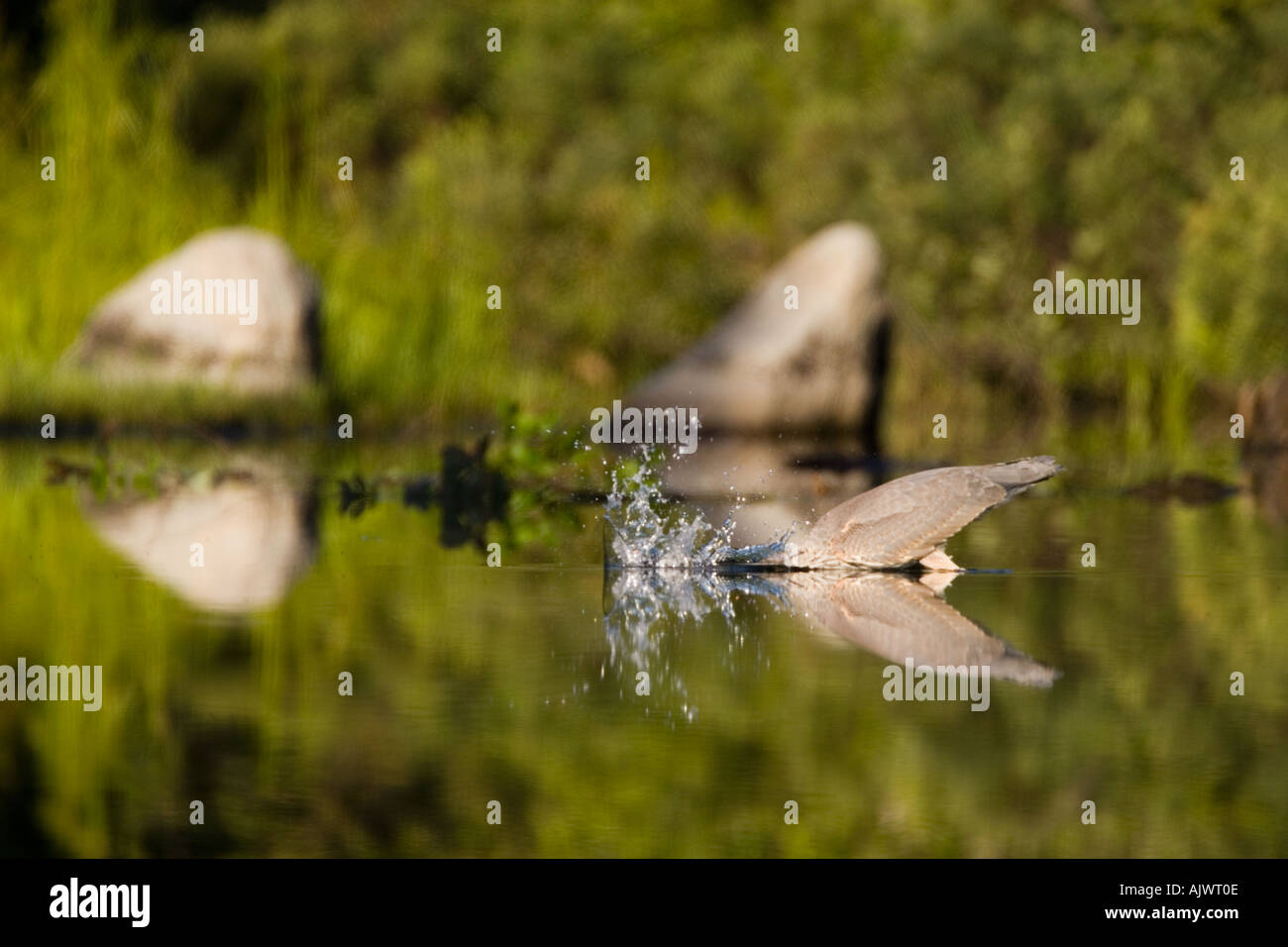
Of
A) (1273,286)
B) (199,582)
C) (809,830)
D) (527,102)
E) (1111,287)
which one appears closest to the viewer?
(809,830)

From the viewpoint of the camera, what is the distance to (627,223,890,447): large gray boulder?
2055cm

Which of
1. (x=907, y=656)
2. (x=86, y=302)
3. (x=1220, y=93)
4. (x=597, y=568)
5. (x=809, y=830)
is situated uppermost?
(x=1220, y=93)

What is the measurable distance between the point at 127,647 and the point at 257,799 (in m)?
→ 2.18

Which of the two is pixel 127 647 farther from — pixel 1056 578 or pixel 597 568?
pixel 1056 578

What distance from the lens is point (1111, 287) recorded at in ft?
86.6

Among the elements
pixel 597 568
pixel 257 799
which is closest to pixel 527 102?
pixel 597 568
